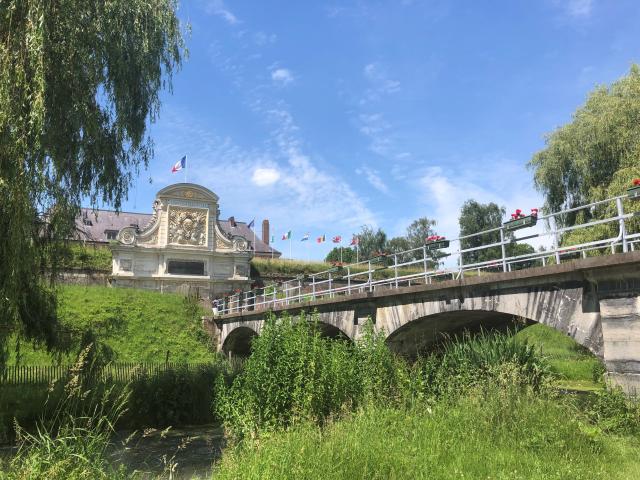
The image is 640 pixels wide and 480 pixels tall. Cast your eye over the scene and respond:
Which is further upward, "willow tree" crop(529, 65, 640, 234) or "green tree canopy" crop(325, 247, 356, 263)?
"green tree canopy" crop(325, 247, 356, 263)

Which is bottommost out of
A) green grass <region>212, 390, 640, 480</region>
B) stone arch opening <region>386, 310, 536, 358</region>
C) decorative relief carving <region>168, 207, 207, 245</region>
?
green grass <region>212, 390, 640, 480</region>

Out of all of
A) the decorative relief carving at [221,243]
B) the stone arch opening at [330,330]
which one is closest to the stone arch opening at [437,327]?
the stone arch opening at [330,330]

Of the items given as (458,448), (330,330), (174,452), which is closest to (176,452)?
(174,452)

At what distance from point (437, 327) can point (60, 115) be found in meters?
9.75

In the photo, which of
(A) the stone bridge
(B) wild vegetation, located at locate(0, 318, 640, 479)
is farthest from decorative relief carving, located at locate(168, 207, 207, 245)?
(B) wild vegetation, located at locate(0, 318, 640, 479)

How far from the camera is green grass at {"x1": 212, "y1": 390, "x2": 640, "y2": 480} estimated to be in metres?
5.48

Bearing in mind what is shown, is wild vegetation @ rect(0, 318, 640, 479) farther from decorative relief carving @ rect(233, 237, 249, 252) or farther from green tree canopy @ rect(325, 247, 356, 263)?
green tree canopy @ rect(325, 247, 356, 263)

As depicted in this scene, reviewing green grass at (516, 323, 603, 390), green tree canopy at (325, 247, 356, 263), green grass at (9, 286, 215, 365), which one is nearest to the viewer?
green grass at (516, 323, 603, 390)

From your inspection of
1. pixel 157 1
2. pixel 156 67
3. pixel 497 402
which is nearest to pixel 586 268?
pixel 497 402

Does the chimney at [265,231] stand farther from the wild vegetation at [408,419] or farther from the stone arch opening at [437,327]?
the wild vegetation at [408,419]

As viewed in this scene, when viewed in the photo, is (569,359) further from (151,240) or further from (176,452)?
(151,240)

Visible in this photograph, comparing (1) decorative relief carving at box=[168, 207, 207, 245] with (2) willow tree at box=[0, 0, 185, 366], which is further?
(1) decorative relief carving at box=[168, 207, 207, 245]

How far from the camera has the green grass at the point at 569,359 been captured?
800 inches

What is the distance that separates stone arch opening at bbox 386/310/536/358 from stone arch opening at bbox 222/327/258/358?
14.6 meters
